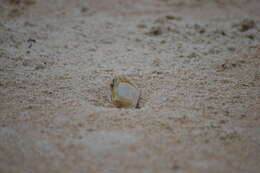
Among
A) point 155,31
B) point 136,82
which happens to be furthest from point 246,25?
point 136,82

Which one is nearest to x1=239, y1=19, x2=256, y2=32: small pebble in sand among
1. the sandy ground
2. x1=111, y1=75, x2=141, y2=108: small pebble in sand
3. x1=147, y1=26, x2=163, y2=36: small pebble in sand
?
the sandy ground

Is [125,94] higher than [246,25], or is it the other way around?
[246,25]

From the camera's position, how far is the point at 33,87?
1719 mm

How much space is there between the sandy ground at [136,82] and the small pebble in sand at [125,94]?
6 cm

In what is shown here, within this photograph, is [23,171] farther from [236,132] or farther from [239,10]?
[239,10]

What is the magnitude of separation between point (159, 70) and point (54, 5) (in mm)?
1642

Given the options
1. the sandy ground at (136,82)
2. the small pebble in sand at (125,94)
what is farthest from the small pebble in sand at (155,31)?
the small pebble in sand at (125,94)

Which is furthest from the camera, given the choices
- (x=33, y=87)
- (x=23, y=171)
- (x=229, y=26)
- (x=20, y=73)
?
(x=229, y=26)

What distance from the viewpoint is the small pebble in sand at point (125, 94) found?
1565 millimetres

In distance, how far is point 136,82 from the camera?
1.79 m

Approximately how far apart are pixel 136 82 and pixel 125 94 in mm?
231

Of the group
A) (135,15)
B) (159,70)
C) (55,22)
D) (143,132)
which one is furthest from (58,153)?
(135,15)

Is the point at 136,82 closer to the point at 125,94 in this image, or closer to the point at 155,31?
the point at 125,94

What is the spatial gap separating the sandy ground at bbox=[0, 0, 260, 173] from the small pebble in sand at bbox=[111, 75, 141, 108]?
0.19ft
